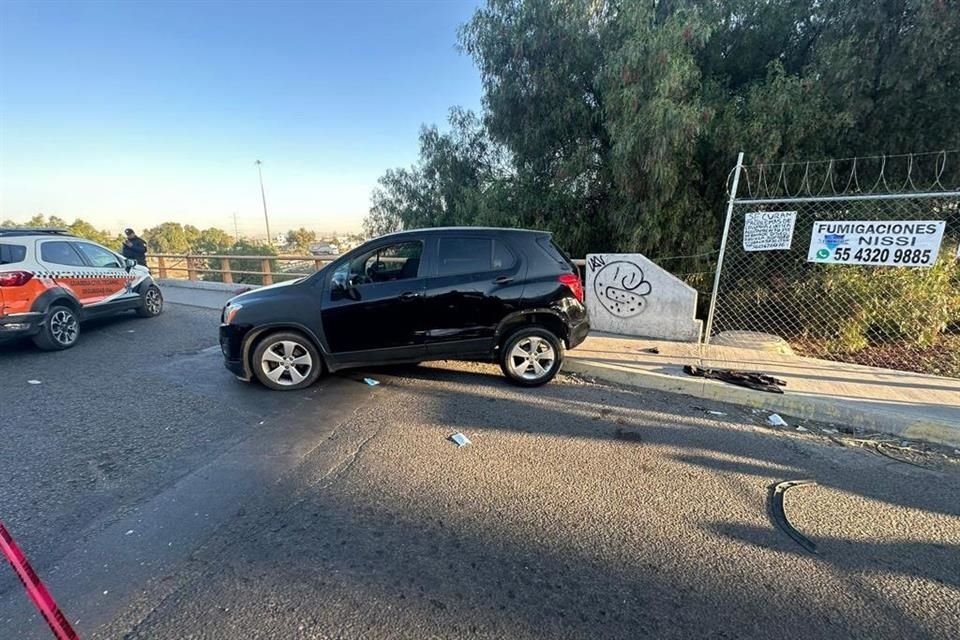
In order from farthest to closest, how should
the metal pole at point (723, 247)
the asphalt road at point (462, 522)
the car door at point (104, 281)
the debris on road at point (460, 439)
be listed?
the car door at point (104, 281) < the metal pole at point (723, 247) < the debris on road at point (460, 439) < the asphalt road at point (462, 522)

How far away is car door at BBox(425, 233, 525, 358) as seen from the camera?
4.82 m

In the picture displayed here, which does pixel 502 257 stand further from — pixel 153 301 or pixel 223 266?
pixel 223 266

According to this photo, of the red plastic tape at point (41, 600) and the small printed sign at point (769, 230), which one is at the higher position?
the small printed sign at point (769, 230)

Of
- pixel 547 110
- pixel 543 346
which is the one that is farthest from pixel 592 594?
pixel 547 110

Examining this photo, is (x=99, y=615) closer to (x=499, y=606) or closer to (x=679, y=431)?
(x=499, y=606)

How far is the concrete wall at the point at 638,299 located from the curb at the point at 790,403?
1.67 meters

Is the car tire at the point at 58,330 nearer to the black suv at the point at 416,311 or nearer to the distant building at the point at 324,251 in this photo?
the black suv at the point at 416,311

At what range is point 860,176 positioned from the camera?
7379 mm

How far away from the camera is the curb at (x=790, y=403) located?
3787mm

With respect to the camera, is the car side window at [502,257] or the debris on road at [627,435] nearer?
the debris on road at [627,435]

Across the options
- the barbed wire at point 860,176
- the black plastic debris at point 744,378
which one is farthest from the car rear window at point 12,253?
the barbed wire at point 860,176

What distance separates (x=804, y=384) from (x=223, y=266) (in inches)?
563

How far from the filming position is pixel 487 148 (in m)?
11.5

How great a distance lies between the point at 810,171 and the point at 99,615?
31.8 feet
